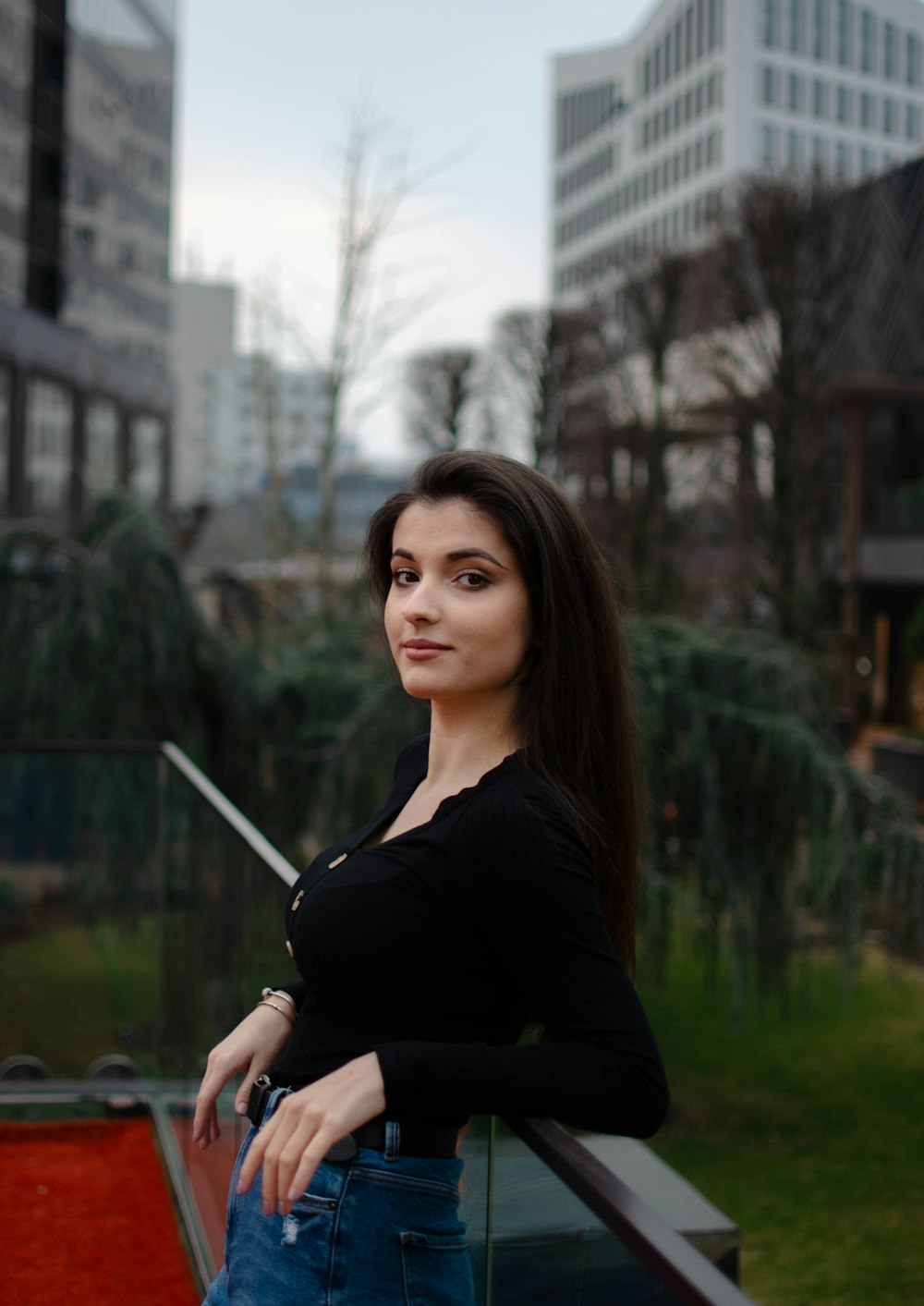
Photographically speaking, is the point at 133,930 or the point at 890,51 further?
the point at 890,51

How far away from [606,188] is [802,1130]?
7217 cm

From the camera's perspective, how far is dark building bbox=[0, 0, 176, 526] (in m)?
28.8

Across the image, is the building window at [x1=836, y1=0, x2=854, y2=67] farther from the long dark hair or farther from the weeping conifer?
the long dark hair

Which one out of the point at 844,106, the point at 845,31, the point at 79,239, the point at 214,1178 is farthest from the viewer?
the point at 844,106

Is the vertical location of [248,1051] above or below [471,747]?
below

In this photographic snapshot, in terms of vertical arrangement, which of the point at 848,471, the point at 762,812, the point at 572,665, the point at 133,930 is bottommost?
the point at 133,930

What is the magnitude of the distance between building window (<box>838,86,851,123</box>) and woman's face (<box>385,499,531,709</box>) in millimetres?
45536

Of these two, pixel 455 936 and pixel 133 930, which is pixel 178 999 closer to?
pixel 133 930

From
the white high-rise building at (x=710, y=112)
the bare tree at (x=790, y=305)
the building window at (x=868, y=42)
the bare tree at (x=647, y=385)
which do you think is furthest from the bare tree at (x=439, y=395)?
the building window at (x=868, y=42)

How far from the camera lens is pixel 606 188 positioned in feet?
244

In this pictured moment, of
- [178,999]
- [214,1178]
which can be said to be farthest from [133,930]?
[214,1178]

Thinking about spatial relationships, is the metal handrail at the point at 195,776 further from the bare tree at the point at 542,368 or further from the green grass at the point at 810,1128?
the bare tree at the point at 542,368

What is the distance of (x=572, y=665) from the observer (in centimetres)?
153

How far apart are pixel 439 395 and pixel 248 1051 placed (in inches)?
855
